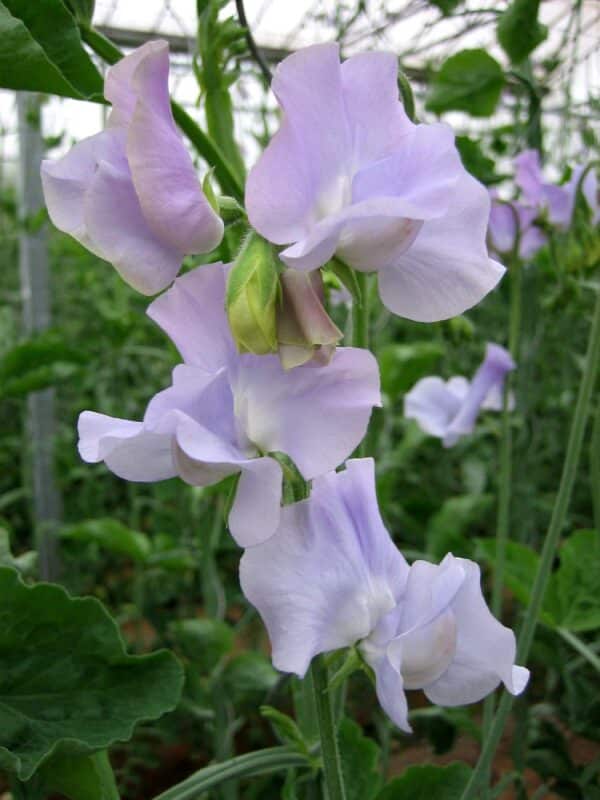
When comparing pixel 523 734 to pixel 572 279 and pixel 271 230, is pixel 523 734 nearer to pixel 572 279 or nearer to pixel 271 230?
pixel 572 279

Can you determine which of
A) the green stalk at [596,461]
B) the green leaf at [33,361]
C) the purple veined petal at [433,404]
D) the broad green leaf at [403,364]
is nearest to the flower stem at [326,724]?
the green stalk at [596,461]

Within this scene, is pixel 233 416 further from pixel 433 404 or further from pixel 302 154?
pixel 433 404

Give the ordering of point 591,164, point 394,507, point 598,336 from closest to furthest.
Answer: point 598,336 < point 591,164 < point 394,507

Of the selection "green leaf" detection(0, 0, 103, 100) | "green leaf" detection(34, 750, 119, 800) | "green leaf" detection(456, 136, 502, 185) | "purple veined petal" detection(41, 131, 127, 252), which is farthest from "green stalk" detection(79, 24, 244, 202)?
"green leaf" detection(34, 750, 119, 800)

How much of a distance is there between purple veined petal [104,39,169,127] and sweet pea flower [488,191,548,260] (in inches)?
22.6

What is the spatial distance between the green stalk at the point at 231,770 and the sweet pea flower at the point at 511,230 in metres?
0.53

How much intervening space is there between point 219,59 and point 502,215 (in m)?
0.39

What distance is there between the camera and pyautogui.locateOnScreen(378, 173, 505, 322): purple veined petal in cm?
36

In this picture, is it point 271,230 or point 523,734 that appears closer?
point 271,230

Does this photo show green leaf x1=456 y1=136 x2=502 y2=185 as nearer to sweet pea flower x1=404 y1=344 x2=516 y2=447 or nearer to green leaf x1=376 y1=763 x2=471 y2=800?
sweet pea flower x1=404 y1=344 x2=516 y2=447

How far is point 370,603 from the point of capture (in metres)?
0.41

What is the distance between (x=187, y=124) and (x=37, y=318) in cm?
150

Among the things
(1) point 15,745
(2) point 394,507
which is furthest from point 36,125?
(1) point 15,745

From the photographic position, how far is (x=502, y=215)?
0.88m
